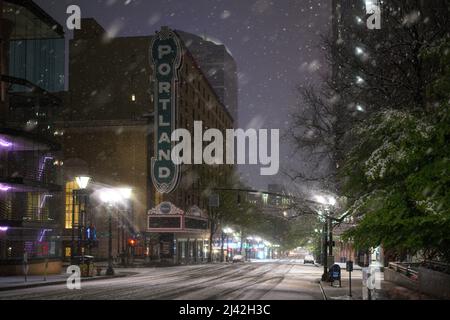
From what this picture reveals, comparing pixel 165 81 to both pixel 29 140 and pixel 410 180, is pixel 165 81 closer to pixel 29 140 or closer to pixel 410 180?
pixel 29 140

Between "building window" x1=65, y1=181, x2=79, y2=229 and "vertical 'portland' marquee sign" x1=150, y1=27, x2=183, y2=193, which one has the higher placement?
"vertical 'portland' marquee sign" x1=150, y1=27, x2=183, y2=193

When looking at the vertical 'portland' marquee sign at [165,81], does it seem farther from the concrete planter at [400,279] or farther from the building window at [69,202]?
the concrete planter at [400,279]

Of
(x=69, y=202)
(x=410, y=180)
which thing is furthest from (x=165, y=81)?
(x=410, y=180)

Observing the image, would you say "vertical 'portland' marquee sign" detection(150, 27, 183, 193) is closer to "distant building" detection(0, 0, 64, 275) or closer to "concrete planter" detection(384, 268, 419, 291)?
"distant building" detection(0, 0, 64, 275)

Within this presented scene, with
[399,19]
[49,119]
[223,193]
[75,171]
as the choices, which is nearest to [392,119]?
[399,19]

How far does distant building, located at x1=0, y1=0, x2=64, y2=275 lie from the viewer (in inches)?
1692

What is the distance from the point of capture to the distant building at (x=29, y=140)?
141 ft

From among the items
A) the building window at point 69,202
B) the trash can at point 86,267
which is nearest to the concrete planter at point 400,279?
the trash can at point 86,267

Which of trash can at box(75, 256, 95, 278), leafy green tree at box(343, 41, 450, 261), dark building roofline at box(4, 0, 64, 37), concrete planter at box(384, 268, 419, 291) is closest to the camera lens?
leafy green tree at box(343, 41, 450, 261)

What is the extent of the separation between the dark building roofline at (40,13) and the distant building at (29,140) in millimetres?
70

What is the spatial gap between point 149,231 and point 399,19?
52.6 meters

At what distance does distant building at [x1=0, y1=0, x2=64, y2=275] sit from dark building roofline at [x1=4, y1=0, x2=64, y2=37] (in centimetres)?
7

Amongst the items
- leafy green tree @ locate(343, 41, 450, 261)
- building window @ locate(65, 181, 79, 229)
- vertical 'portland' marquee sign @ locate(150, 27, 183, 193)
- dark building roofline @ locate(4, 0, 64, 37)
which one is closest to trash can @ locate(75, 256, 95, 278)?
dark building roofline @ locate(4, 0, 64, 37)

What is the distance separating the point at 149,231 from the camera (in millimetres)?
73250
